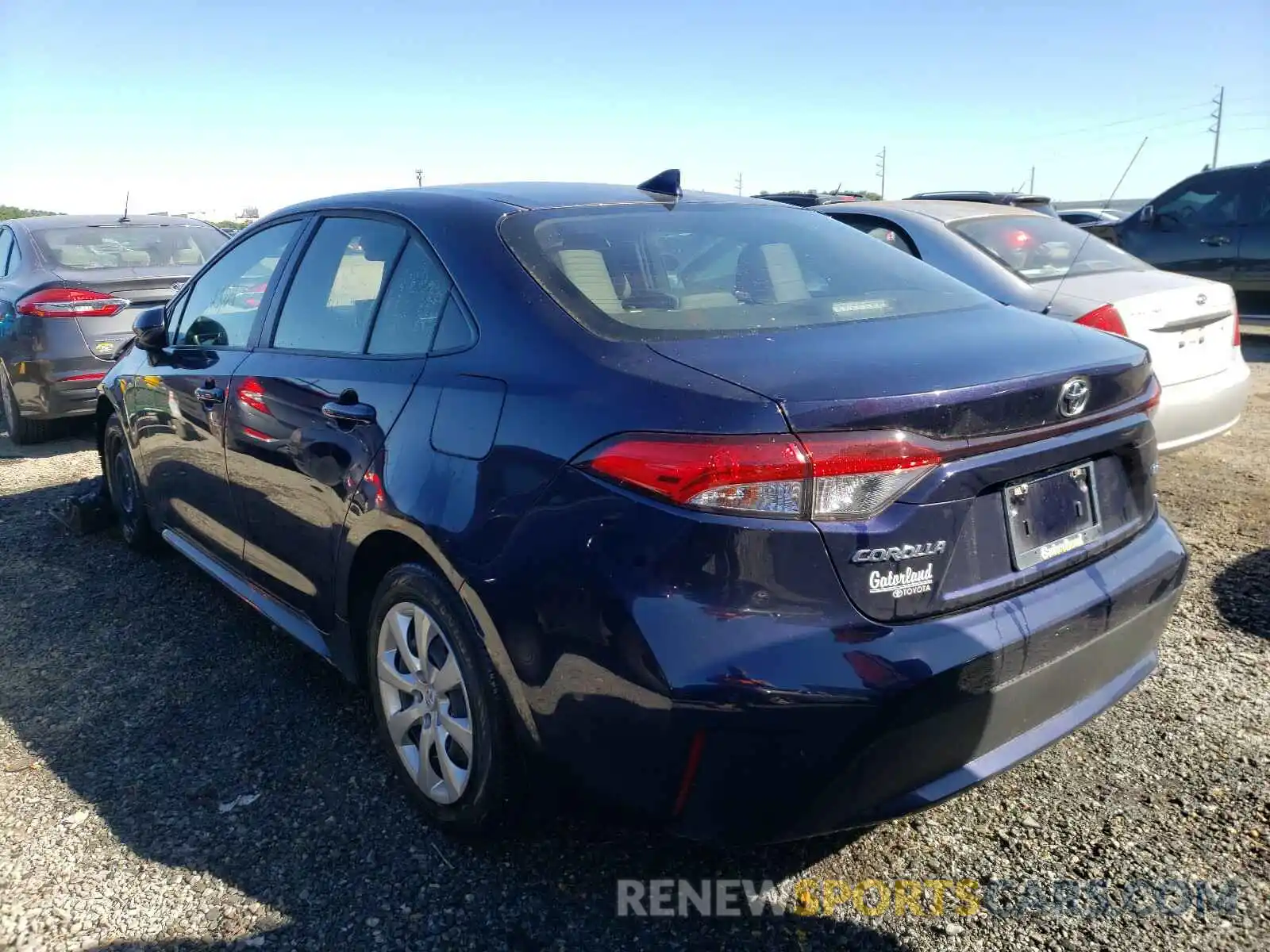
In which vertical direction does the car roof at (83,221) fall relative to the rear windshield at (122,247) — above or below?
above

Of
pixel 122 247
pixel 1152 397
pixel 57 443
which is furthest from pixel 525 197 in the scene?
pixel 57 443

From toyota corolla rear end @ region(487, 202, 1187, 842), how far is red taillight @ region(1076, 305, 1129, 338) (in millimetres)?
2500

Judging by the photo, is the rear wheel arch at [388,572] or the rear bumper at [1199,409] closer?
the rear wheel arch at [388,572]

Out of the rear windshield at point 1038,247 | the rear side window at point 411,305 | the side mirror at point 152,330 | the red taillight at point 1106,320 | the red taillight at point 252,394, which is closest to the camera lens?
the rear side window at point 411,305

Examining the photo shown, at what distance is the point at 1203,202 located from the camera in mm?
10492

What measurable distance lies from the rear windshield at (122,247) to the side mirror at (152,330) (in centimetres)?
359

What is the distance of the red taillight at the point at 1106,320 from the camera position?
184 inches

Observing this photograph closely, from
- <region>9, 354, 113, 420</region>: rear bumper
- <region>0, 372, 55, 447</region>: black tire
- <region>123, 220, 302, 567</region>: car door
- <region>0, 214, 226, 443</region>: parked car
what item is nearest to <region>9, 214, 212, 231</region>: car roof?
<region>0, 214, 226, 443</region>: parked car

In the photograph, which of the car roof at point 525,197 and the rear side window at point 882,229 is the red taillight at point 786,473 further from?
the rear side window at point 882,229

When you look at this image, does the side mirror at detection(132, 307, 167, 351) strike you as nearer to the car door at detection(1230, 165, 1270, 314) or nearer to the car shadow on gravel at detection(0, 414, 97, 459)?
the car shadow on gravel at detection(0, 414, 97, 459)

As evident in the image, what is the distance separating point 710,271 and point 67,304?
6.10 m

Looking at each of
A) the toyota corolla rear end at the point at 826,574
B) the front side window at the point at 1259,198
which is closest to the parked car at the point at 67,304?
the toyota corolla rear end at the point at 826,574

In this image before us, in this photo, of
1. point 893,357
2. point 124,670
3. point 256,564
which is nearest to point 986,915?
point 893,357

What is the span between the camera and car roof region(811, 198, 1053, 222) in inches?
225
